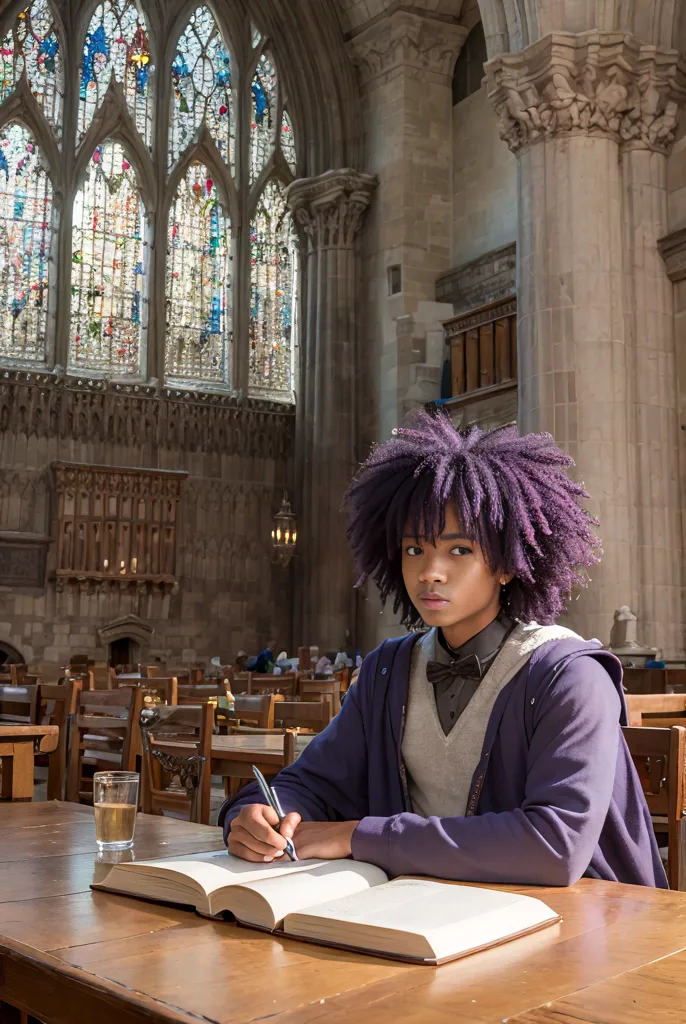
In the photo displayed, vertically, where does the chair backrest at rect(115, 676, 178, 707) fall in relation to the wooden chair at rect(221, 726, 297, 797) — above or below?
above

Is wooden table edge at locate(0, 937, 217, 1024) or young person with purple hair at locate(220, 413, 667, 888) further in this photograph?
young person with purple hair at locate(220, 413, 667, 888)

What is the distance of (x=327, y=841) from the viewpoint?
1.81 m

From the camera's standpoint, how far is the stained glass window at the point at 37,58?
18.9 meters

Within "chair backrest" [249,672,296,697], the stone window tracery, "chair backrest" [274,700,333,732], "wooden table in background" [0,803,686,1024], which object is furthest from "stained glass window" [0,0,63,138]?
"wooden table in background" [0,803,686,1024]

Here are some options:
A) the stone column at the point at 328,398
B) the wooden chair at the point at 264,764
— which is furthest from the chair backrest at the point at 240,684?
the stone column at the point at 328,398

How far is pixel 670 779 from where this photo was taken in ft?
8.01

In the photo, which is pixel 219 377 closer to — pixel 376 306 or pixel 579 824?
pixel 376 306

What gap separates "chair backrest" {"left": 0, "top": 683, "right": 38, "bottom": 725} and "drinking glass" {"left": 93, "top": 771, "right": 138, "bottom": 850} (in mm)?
2733

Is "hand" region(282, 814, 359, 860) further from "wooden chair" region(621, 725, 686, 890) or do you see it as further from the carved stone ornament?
the carved stone ornament

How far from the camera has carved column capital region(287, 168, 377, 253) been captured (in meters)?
17.8

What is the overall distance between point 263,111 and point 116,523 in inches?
A: 307

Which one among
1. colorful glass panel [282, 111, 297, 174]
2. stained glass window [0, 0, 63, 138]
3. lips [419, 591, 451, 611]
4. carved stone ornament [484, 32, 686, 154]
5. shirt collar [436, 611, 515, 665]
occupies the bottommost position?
shirt collar [436, 611, 515, 665]

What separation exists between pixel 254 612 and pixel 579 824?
56.2 ft

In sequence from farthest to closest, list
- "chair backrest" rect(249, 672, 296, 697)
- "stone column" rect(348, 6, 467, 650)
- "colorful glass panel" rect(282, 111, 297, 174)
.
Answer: "colorful glass panel" rect(282, 111, 297, 174) → "stone column" rect(348, 6, 467, 650) → "chair backrest" rect(249, 672, 296, 697)
